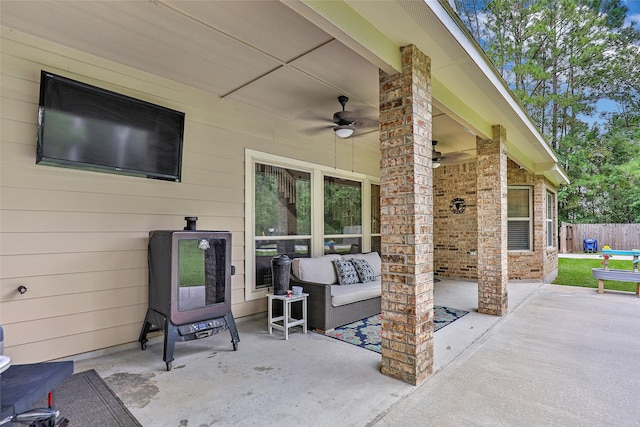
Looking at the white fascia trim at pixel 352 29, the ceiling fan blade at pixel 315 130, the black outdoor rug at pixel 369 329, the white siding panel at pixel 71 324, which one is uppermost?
the ceiling fan blade at pixel 315 130

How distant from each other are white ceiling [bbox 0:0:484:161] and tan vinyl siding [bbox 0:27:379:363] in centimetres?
22

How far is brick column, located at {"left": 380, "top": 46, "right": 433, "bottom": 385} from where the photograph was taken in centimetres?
258

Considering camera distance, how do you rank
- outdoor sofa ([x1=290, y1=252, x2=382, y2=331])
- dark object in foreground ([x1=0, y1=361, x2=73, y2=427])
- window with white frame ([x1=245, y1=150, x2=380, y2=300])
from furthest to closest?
window with white frame ([x1=245, y1=150, x2=380, y2=300]) → outdoor sofa ([x1=290, y1=252, x2=382, y2=331]) → dark object in foreground ([x1=0, y1=361, x2=73, y2=427])

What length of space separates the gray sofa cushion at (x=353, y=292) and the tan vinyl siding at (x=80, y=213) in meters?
1.86

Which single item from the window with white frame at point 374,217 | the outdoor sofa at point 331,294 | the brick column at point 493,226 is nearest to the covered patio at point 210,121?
the brick column at point 493,226

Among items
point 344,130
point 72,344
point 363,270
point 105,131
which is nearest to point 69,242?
point 72,344

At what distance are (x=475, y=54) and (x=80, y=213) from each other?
13.6 ft

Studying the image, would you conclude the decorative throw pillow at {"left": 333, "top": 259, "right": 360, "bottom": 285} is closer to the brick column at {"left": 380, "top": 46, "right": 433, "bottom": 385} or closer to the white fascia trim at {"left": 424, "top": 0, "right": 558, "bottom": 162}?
the brick column at {"left": 380, "top": 46, "right": 433, "bottom": 385}

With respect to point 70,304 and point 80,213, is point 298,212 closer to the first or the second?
point 80,213

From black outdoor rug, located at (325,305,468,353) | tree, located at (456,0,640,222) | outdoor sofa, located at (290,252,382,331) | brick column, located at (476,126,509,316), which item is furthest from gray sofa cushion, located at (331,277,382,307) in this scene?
tree, located at (456,0,640,222)

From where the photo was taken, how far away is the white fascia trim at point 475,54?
2.32 meters

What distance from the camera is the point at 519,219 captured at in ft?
24.5

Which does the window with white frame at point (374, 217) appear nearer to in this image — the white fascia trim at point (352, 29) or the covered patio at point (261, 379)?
the covered patio at point (261, 379)

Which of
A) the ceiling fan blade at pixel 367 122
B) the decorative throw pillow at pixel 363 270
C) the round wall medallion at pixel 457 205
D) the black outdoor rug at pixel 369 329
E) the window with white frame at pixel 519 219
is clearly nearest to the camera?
the black outdoor rug at pixel 369 329
